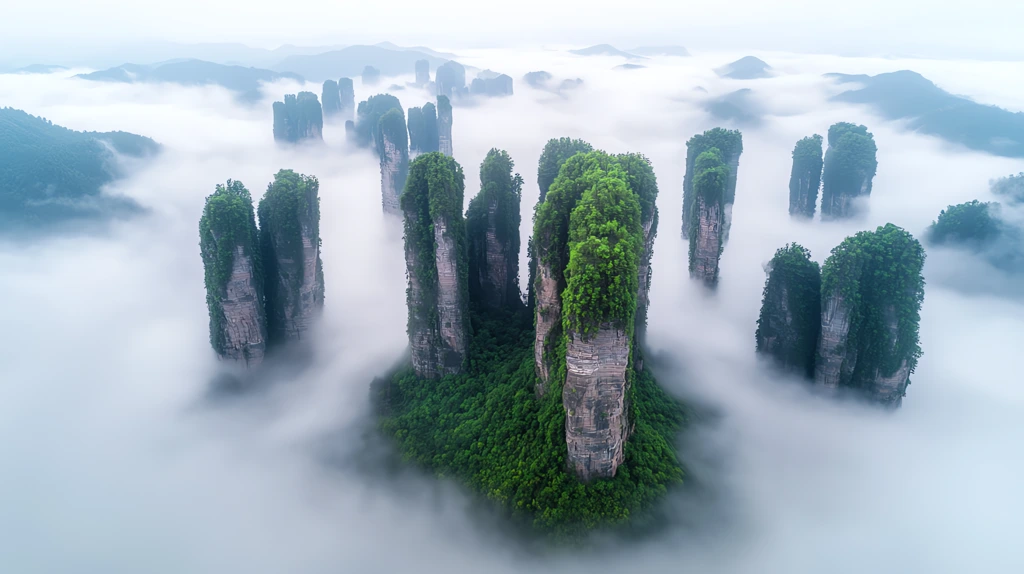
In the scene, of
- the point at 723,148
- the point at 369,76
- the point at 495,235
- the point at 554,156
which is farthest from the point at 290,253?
the point at 369,76

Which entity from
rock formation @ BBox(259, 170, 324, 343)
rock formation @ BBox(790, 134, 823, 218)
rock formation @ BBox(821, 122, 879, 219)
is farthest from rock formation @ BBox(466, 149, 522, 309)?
rock formation @ BBox(821, 122, 879, 219)

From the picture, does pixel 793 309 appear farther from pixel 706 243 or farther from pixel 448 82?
pixel 448 82

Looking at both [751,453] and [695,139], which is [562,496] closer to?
[751,453]

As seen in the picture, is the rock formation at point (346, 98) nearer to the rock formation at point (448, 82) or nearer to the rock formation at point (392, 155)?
the rock formation at point (448, 82)

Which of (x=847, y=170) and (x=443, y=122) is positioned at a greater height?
(x=443, y=122)

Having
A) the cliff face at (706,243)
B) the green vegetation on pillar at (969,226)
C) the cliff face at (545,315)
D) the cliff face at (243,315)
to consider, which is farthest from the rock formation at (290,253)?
the green vegetation on pillar at (969,226)

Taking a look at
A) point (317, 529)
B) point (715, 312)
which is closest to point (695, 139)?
point (715, 312)
